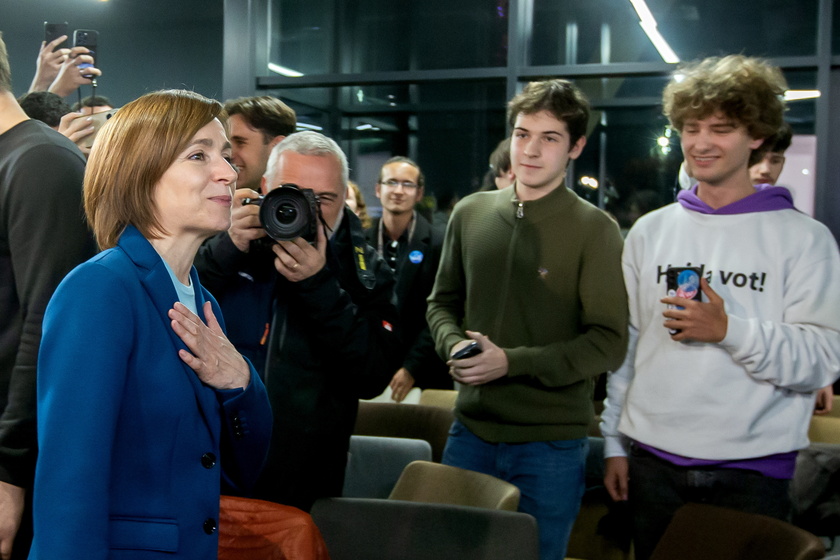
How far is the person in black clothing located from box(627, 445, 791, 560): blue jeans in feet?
4.22

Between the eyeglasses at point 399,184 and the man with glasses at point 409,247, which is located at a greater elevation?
the eyeglasses at point 399,184

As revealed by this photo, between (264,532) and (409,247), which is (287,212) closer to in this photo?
(264,532)

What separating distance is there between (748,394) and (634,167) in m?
3.57

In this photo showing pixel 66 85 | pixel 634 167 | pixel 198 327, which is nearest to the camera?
pixel 198 327

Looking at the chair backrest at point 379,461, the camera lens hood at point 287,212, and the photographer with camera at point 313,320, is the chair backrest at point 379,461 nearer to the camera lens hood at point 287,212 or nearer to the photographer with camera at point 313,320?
the photographer with camera at point 313,320

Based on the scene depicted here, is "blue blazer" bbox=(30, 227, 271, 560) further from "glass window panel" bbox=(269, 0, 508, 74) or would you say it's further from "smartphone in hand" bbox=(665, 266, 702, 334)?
"glass window panel" bbox=(269, 0, 508, 74)

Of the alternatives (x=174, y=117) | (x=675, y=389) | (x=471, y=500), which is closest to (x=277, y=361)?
(x=471, y=500)

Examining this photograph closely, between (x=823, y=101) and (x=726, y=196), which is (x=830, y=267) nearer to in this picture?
(x=726, y=196)

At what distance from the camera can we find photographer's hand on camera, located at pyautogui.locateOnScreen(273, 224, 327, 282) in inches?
67.3

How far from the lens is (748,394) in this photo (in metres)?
1.89

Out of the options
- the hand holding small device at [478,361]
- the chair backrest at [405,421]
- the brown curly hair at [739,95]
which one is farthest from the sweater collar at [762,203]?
the chair backrest at [405,421]

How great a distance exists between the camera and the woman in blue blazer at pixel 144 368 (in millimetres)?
1081

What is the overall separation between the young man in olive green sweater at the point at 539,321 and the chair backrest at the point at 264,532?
2.20 feet

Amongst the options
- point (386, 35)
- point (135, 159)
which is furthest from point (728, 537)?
point (386, 35)
